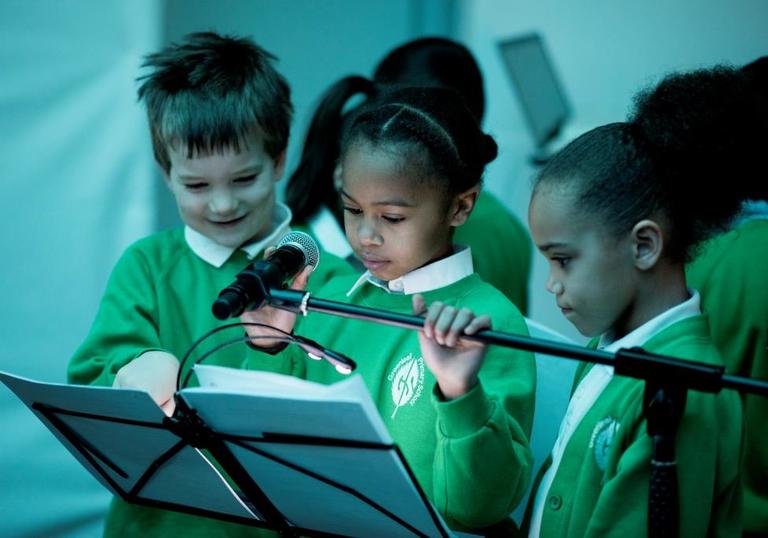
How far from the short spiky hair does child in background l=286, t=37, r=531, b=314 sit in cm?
38

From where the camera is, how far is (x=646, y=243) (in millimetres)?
1457

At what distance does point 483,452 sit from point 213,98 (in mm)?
→ 922

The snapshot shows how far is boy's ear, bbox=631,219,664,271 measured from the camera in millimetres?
1450

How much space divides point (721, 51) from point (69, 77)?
6.12 ft

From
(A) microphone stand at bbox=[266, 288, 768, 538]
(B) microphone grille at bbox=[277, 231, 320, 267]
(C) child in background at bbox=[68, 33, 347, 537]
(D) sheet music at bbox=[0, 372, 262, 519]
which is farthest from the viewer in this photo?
(C) child in background at bbox=[68, 33, 347, 537]

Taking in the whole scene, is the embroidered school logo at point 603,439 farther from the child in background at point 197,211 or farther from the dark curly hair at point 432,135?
the child in background at point 197,211

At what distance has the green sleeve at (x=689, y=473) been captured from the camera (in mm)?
1312

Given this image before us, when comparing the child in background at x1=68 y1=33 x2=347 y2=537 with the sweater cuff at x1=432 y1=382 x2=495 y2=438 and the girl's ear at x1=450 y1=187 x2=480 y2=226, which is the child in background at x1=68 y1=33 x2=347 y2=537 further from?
the sweater cuff at x1=432 y1=382 x2=495 y2=438

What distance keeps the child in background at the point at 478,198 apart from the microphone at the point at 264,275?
2.65ft

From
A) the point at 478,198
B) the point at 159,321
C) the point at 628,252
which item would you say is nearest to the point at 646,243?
the point at 628,252

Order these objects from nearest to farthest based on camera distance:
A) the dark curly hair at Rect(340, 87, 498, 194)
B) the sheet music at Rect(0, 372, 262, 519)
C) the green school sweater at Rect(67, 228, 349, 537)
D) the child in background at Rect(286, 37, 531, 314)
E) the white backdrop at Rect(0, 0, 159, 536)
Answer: the sheet music at Rect(0, 372, 262, 519), the dark curly hair at Rect(340, 87, 498, 194), the green school sweater at Rect(67, 228, 349, 537), the child in background at Rect(286, 37, 531, 314), the white backdrop at Rect(0, 0, 159, 536)

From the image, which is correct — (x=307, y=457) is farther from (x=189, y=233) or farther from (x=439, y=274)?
(x=189, y=233)

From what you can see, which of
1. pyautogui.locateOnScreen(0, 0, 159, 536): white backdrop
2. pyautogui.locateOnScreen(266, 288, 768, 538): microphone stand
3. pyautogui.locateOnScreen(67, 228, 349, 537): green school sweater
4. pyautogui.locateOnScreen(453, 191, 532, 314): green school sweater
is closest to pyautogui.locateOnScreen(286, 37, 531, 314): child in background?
pyautogui.locateOnScreen(453, 191, 532, 314): green school sweater

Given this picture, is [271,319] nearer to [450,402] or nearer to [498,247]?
[450,402]
